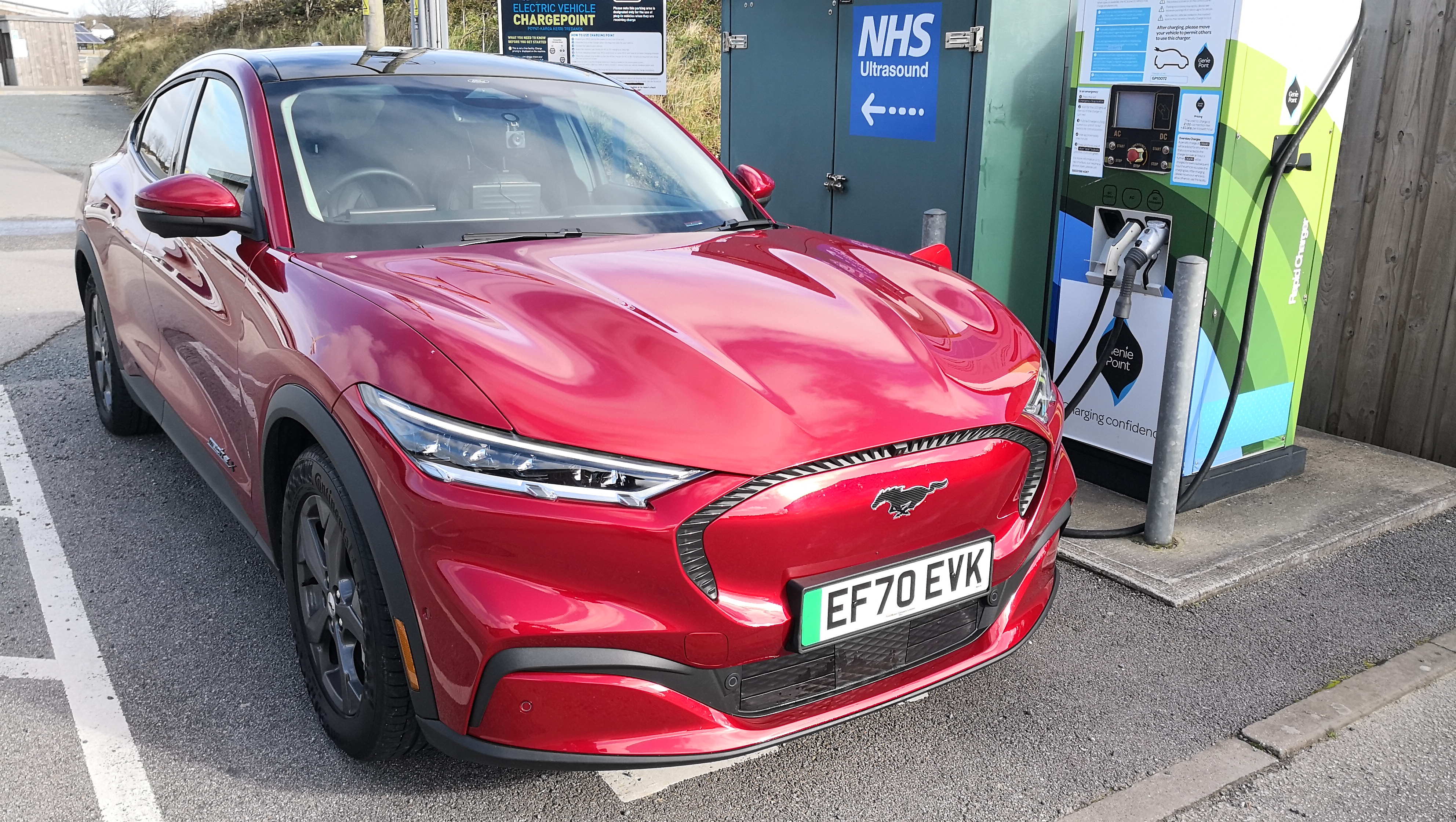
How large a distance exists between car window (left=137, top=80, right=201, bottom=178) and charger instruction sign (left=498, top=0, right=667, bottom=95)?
3470mm

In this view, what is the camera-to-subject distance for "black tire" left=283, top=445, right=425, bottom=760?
2.26 m

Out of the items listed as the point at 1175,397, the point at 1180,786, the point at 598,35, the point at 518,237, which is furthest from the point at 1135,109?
the point at 598,35

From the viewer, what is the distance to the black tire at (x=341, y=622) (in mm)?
2258

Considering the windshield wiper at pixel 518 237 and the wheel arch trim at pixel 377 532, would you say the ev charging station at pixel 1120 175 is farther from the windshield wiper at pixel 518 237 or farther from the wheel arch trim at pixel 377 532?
the wheel arch trim at pixel 377 532

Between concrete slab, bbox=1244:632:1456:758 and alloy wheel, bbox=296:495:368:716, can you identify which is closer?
alloy wheel, bbox=296:495:368:716

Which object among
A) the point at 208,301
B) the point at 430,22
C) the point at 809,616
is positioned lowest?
the point at 809,616

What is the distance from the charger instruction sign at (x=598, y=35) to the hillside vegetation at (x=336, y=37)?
6.05ft

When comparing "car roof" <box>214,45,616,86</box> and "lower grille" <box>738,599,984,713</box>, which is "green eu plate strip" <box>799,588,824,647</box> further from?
"car roof" <box>214,45,616,86</box>

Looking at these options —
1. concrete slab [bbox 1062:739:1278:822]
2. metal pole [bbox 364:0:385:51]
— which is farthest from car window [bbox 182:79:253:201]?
metal pole [bbox 364:0:385:51]

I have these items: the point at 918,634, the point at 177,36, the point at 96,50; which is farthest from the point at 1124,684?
the point at 96,50

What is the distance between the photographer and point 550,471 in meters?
2.03

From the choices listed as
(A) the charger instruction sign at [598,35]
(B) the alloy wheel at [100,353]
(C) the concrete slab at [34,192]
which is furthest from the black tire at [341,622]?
(C) the concrete slab at [34,192]

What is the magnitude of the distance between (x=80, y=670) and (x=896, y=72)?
3870 mm

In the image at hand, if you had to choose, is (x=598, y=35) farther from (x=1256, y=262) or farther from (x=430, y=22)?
(x=1256, y=262)
